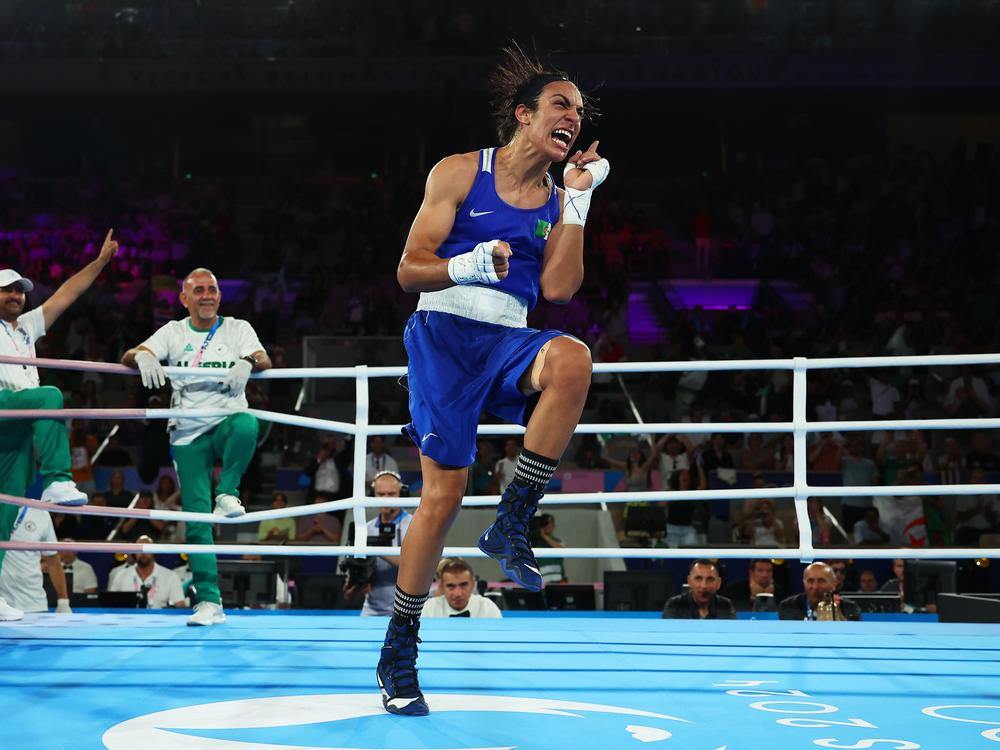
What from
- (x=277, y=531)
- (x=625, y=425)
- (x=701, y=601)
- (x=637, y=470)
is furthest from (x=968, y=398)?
(x=625, y=425)

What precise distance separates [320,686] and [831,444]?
8.22m

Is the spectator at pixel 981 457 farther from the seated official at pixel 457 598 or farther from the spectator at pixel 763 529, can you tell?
the seated official at pixel 457 598

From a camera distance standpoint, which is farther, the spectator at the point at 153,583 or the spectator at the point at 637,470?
the spectator at the point at 637,470

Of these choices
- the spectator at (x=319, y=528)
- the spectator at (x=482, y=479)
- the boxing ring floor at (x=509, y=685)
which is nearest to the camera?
the boxing ring floor at (x=509, y=685)

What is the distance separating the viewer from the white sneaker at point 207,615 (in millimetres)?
3934

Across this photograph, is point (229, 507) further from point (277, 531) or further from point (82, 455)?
point (82, 455)

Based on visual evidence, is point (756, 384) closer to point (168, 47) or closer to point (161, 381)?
point (161, 381)

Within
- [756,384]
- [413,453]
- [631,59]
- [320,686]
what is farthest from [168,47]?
[320,686]

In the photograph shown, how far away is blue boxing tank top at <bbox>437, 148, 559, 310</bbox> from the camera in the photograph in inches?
107

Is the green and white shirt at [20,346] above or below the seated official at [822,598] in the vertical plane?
above

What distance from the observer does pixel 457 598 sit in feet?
17.9

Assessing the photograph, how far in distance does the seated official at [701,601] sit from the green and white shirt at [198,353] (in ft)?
8.97

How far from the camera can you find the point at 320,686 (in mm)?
2834

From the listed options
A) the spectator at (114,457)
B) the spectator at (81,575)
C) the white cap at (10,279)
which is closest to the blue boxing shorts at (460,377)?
the white cap at (10,279)
